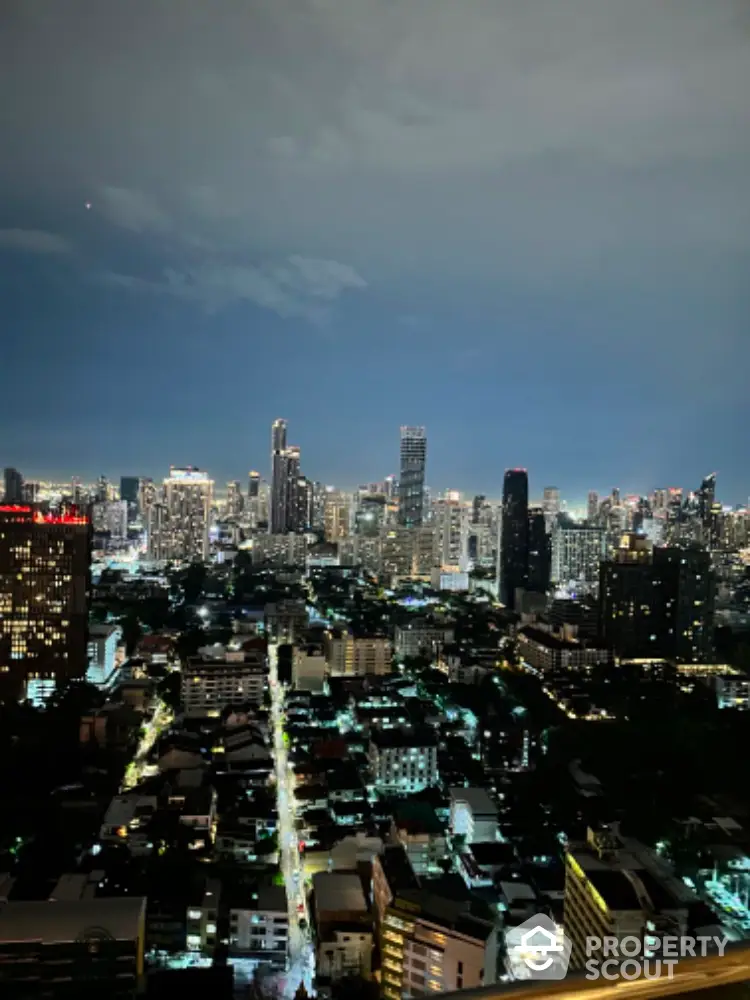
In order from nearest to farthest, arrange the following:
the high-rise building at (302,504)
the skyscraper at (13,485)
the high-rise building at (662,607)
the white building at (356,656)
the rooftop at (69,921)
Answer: the rooftop at (69,921), the skyscraper at (13,485), the white building at (356,656), the high-rise building at (662,607), the high-rise building at (302,504)

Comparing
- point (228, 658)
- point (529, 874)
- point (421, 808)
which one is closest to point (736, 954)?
point (529, 874)

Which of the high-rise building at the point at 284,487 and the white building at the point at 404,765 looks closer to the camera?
the white building at the point at 404,765

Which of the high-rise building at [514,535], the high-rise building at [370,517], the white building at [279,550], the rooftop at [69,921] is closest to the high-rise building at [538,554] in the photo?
the high-rise building at [514,535]

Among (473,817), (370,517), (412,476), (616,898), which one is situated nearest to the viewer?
(616,898)

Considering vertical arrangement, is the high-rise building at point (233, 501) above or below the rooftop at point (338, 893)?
above

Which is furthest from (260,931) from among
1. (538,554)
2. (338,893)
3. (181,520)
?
(181,520)

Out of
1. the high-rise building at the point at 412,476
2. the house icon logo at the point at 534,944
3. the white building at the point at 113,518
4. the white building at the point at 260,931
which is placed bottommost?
the white building at the point at 260,931

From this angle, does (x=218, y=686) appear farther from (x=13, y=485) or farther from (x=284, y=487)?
(x=284, y=487)

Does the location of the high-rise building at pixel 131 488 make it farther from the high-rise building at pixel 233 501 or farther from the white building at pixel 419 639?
the white building at pixel 419 639
